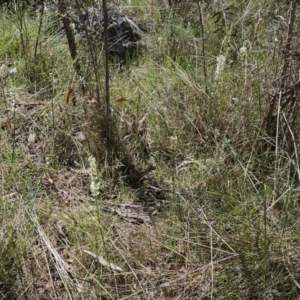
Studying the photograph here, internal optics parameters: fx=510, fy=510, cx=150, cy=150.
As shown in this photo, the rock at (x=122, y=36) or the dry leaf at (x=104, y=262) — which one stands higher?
the rock at (x=122, y=36)

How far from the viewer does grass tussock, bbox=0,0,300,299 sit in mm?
1693

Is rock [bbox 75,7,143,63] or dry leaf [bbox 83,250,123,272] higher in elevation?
rock [bbox 75,7,143,63]

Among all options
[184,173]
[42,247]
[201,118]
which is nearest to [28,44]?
[201,118]

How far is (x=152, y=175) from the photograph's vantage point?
228 centimetres

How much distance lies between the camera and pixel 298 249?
167cm

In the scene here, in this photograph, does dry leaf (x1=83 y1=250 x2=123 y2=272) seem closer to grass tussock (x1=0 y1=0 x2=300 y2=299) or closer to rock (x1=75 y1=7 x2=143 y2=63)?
grass tussock (x1=0 y1=0 x2=300 y2=299)

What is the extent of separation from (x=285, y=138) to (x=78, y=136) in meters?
0.96

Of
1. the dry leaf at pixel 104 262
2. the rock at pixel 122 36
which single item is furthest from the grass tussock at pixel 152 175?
the rock at pixel 122 36

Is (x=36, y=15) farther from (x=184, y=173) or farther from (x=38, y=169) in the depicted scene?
(x=184, y=173)

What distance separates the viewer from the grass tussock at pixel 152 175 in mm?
1693

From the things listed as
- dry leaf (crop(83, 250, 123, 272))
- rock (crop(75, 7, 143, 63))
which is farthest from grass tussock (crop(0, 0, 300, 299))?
rock (crop(75, 7, 143, 63))

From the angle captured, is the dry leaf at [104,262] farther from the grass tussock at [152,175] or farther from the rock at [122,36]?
the rock at [122,36]

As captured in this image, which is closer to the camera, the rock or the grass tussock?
the grass tussock

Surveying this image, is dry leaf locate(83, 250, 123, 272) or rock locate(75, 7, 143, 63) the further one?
rock locate(75, 7, 143, 63)
